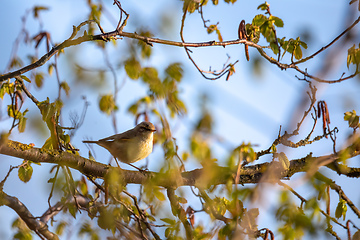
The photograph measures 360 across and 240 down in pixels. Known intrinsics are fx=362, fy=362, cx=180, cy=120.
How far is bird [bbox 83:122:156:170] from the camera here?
17.7 ft

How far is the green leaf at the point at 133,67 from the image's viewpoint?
266 cm

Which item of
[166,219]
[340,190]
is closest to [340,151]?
[340,190]

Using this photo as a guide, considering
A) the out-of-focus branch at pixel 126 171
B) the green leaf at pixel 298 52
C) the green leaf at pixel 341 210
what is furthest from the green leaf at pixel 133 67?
the green leaf at pixel 341 210

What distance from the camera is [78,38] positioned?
10.9 ft

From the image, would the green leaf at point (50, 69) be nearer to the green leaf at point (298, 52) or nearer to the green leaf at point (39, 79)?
the green leaf at point (39, 79)

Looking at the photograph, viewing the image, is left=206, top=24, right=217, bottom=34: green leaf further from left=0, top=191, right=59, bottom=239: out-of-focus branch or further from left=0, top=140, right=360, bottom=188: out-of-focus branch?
left=0, top=191, right=59, bottom=239: out-of-focus branch

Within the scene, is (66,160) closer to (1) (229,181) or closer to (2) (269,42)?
(1) (229,181)

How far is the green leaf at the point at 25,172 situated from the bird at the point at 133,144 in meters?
1.31

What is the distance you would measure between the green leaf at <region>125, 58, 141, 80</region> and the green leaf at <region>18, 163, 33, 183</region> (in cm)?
233

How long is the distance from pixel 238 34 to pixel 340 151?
172cm

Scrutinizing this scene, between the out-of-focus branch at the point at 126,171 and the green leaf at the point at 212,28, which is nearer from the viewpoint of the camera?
the out-of-focus branch at the point at 126,171

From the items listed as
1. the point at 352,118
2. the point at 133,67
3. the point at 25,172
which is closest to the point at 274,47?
the point at 352,118

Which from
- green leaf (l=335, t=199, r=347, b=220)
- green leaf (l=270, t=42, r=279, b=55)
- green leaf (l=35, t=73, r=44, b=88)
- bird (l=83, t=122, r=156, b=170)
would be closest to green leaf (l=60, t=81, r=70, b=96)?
green leaf (l=35, t=73, r=44, b=88)

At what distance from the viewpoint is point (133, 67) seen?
2703 mm
